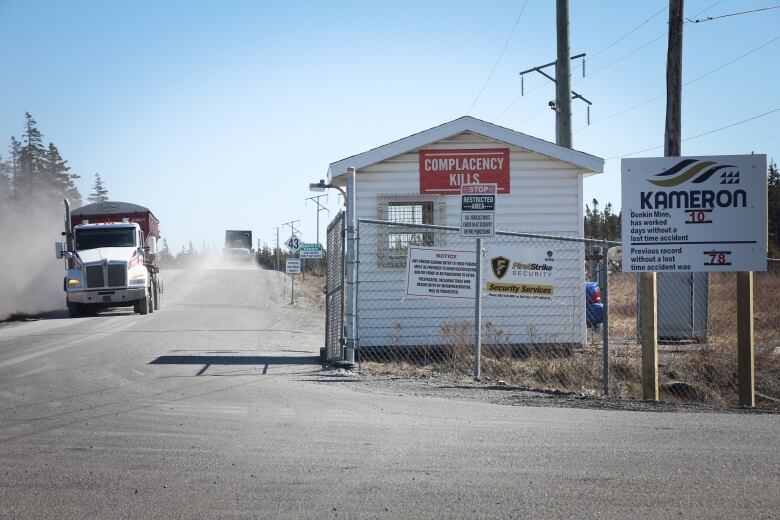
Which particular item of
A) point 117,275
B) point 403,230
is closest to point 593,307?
point 403,230

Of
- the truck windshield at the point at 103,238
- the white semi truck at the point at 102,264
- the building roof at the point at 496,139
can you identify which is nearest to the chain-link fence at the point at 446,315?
the building roof at the point at 496,139

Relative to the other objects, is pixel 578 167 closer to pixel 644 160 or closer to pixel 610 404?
pixel 644 160

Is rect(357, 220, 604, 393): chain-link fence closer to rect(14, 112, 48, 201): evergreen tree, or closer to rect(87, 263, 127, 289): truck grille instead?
rect(87, 263, 127, 289): truck grille

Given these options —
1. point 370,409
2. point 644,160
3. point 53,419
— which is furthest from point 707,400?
point 53,419

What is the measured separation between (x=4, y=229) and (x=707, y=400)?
171ft

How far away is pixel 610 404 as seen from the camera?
855 cm

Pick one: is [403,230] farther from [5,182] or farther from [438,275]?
[5,182]

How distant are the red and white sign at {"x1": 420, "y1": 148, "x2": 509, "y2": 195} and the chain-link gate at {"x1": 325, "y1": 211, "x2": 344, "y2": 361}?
9.01 ft

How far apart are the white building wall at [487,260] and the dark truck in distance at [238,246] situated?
59.5 meters

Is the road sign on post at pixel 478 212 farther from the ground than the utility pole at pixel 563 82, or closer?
closer

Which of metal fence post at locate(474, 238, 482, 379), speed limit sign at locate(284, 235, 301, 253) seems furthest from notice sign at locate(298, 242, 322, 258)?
metal fence post at locate(474, 238, 482, 379)

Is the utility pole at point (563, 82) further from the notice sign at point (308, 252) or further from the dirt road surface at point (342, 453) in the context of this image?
the notice sign at point (308, 252)

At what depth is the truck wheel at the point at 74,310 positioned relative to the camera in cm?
2488

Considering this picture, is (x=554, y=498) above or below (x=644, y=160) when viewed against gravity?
below
